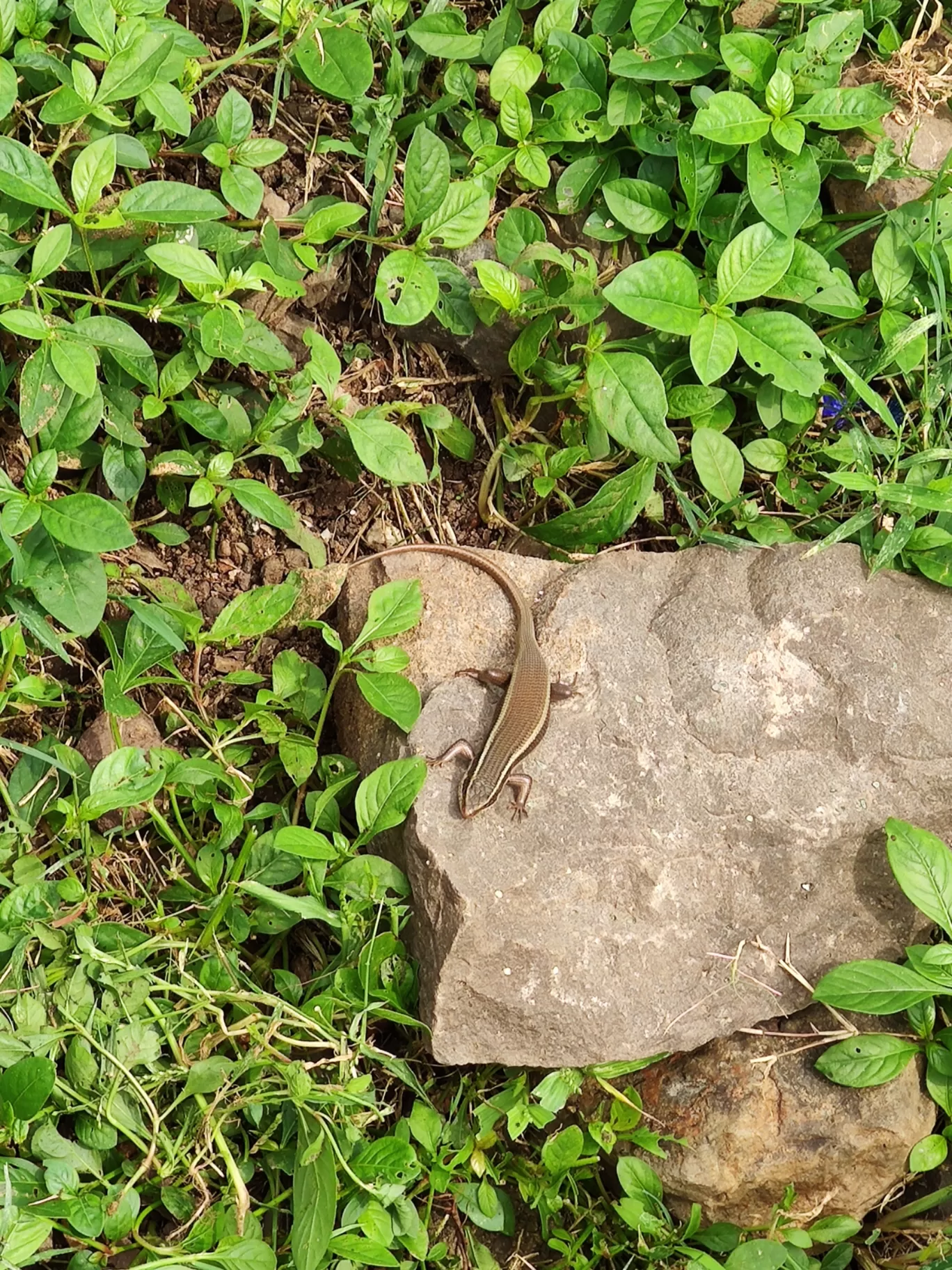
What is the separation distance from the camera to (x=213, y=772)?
4.02m

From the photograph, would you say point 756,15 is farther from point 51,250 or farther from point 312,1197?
point 312,1197

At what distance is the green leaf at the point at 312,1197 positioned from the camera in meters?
3.58

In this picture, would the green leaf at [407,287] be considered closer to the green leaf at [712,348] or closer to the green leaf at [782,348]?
the green leaf at [712,348]

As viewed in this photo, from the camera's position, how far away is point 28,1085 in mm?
3461

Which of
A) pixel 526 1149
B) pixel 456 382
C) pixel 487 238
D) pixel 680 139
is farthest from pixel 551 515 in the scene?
pixel 526 1149

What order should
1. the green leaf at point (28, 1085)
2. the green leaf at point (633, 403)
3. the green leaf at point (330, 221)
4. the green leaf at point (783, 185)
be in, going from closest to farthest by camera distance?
the green leaf at point (28, 1085) → the green leaf at point (330, 221) → the green leaf at point (633, 403) → the green leaf at point (783, 185)

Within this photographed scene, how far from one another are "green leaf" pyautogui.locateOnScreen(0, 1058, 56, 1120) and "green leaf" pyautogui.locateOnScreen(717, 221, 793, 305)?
345 cm

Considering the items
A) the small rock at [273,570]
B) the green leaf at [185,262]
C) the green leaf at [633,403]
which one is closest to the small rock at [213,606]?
the small rock at [273,570]

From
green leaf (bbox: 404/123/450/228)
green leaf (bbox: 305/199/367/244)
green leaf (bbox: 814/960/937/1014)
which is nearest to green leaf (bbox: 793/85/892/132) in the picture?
green leaf (bbox: 404/123/450/228)

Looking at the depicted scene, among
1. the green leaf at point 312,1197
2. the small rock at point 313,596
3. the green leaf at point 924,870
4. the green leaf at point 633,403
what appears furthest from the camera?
the small rock at point 313,596

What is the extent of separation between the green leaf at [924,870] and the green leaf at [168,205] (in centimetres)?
307

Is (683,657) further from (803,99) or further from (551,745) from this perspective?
(803,99)

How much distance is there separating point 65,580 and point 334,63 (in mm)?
2156

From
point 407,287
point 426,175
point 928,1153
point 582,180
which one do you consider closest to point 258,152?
point 426,175
